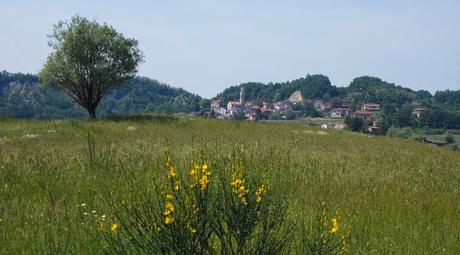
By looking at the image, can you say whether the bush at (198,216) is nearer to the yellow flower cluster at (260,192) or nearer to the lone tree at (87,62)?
the yellow flower cluster at (260,192)

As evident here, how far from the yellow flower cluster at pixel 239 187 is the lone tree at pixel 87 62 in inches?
1271

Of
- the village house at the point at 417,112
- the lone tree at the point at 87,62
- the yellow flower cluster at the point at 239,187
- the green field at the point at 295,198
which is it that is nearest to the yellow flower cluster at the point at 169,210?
the green field at the point at 295,198

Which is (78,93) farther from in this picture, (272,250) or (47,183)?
(272,250)

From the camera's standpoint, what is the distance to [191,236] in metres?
3.20

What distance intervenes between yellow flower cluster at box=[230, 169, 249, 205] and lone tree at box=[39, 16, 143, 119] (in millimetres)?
32290

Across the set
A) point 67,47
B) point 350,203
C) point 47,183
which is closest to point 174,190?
point 350,203

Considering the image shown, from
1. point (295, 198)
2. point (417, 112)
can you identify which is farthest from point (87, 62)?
point (417, 112)

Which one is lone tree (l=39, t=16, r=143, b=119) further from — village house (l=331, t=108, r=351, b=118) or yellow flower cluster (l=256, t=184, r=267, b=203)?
village house (l=331, t=108, r=351, b=118)

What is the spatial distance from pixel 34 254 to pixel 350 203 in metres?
4.89

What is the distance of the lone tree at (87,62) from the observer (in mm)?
33312

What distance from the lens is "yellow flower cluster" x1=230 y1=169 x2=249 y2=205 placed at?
3.21 metres

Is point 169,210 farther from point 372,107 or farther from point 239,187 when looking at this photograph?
point 372,107

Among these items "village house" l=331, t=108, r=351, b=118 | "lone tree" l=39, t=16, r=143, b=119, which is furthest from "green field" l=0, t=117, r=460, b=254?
"village house" l=331, t=108, r=351, b=118

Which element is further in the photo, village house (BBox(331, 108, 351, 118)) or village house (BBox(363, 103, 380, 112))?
village house (BBox(363, 103, 380, 112))
